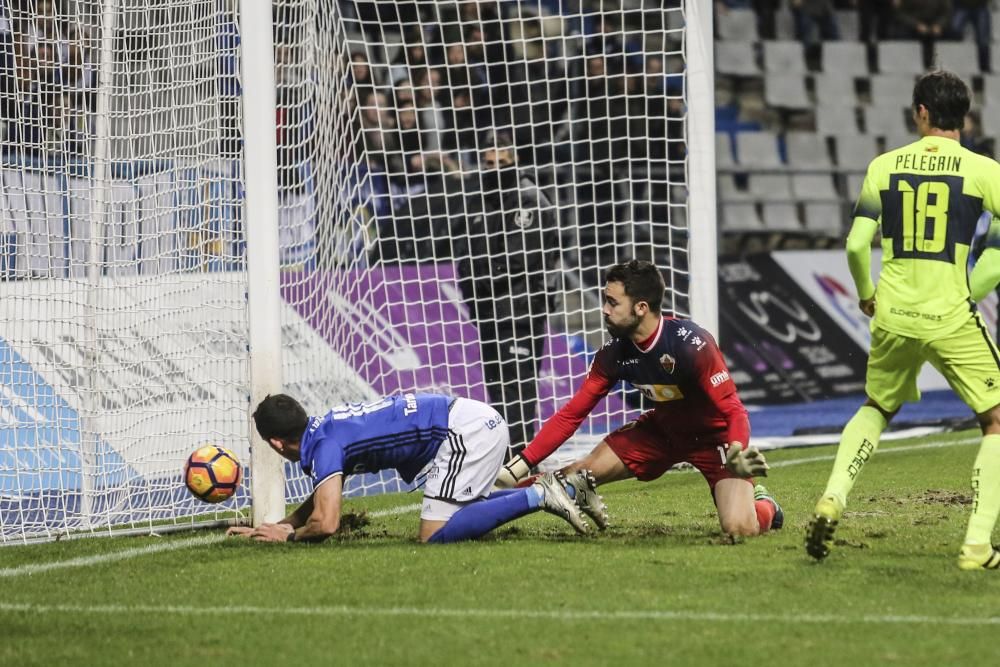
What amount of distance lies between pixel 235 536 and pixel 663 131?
4.82m

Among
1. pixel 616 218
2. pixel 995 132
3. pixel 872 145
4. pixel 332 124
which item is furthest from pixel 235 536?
pixel 995 132

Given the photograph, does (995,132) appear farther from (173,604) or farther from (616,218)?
(173,604)

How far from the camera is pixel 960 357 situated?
19.3 ft

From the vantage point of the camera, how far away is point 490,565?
20.1 ft

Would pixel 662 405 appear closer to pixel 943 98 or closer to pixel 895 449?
pixel 943 98

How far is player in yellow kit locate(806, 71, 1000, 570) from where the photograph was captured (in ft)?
19.2

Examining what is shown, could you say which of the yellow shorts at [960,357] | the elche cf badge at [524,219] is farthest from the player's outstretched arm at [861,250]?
the elche cf badge at [524,219]

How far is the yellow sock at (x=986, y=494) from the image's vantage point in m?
5.79

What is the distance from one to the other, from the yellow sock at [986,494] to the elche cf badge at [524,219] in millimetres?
5001

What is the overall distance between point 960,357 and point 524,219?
4955mm

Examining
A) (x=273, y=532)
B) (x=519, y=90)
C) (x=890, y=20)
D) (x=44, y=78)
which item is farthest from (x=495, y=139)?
(x=890, y=20)

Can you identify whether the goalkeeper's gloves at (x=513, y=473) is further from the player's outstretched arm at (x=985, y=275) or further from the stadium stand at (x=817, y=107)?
the stadium stand at (x=817, y=107)

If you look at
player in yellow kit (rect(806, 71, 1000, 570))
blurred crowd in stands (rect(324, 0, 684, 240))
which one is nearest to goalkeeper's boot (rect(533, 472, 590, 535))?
player in yellow kit (rect(806, 71, 1000, 570))

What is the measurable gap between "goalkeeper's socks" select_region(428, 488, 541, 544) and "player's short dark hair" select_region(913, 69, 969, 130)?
92.0 inches
